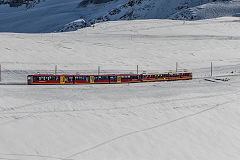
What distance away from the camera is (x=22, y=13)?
456ft

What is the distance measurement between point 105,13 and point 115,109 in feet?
302

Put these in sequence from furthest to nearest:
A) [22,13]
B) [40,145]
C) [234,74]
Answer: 1. [22,13]
2. [234,74]
3. [40,145]

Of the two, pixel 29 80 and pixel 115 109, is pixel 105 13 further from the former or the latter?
pixel 115 109

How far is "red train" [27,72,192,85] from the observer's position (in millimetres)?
37281

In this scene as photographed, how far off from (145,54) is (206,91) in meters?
18.8

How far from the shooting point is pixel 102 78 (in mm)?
39688

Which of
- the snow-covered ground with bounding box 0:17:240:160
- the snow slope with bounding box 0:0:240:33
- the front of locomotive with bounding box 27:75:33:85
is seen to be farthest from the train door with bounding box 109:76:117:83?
the snow slope with bounding box 0:0:240:33

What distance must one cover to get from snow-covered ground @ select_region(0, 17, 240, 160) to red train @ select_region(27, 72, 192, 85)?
1.11 meters

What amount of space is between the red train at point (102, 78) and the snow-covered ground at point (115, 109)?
1.11 meters

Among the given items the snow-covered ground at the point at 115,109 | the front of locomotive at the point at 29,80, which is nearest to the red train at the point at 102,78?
the front of locomotive at the point at 29,80

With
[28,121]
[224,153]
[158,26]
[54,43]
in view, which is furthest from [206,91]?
[158,26]

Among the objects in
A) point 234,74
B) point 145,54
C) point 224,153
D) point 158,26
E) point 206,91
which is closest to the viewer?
point 224,153

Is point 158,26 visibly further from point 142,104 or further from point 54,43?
point 142,104

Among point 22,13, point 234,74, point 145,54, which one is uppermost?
point 22,13
